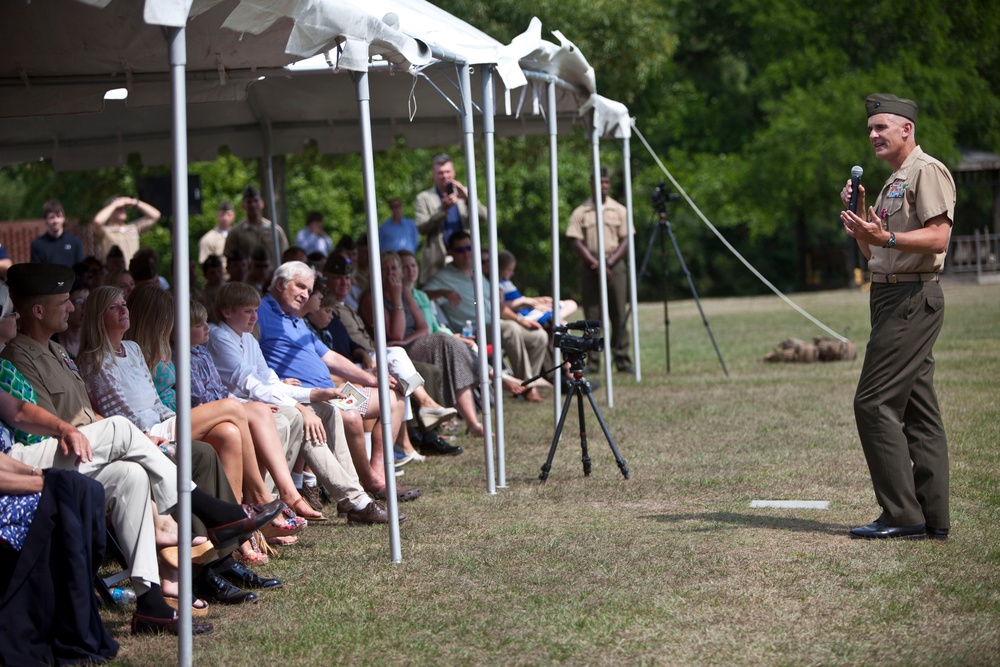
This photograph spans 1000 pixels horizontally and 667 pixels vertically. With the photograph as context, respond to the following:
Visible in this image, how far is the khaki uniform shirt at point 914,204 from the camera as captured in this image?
5414 millimetres

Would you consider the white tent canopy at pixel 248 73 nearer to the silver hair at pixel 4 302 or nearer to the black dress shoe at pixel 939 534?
the silver hair at pixel 4 302

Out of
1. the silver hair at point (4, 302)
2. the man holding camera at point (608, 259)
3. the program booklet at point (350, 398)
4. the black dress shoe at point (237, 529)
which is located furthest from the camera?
the man holding camera at point (608, 259)

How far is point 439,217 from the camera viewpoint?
11.2 metres

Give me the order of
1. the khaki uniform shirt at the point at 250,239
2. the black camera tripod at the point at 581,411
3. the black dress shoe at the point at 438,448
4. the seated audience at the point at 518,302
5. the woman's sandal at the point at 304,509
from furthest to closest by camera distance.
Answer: the khaki uniform shirt at the point at 250,239 → the seated audience at the point at 518,302 → the black dress shoe at the point at 438,448 → the black camera tripod at the point at 581,411 → the woman's sandal at the point at 304,509

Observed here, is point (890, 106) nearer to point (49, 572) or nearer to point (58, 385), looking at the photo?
point (58, 385)

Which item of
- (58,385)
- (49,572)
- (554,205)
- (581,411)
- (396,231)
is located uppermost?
(396,231)

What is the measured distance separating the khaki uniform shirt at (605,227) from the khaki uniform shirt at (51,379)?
28.7 feet

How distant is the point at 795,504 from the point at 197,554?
10.6ft

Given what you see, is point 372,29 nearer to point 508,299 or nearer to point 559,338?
point 559,338

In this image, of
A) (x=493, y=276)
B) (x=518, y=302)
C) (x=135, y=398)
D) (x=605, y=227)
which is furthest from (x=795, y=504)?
(x=605, y=227)

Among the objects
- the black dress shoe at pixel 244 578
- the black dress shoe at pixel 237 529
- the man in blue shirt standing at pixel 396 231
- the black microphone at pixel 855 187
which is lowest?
the black dress shoe at pixel 244 578

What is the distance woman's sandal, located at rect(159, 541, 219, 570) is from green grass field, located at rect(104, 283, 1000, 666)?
23 centimetres

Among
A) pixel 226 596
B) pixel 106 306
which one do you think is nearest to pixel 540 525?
pixel 226 596

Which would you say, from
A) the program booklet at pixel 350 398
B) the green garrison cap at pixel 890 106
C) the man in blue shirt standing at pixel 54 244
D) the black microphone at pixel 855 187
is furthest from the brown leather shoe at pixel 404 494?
the man in blue shirt standing at pixel 54 244
